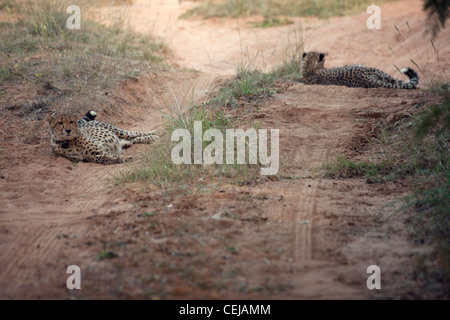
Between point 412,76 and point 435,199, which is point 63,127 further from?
point 412,76

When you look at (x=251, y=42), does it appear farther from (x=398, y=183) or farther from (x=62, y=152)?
(x=398, y=183)

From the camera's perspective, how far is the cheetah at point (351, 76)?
23.3ft

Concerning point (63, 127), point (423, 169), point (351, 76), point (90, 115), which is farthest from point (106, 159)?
point (351, 76)

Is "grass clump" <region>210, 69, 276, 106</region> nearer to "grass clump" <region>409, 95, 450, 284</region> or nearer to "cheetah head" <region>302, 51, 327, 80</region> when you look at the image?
"cheetah head" <region>302, 51, 327, 80</region>

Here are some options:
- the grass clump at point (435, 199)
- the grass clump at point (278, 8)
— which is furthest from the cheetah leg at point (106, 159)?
the grass clump at point (278, 8)

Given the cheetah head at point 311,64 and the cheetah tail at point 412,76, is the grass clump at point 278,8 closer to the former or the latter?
the cheetah head at point 311,64

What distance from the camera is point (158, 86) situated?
816 cm

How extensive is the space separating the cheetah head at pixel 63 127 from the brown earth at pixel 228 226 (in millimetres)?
291

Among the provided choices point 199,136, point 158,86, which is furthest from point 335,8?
point 199,136

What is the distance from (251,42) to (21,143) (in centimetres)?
615

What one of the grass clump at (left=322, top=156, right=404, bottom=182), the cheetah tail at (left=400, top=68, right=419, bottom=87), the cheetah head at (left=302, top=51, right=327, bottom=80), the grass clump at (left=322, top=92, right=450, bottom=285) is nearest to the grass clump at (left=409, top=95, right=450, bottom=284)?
the grass clump at (left=322, top=92, right=450, bottom=285)

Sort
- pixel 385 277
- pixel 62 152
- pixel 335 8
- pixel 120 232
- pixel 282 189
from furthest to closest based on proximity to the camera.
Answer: pixel 335 8 → pixel 62 152 → pixel 282 189 → pixel 120 232 → pixel 385 277

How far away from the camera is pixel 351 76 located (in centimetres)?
746
